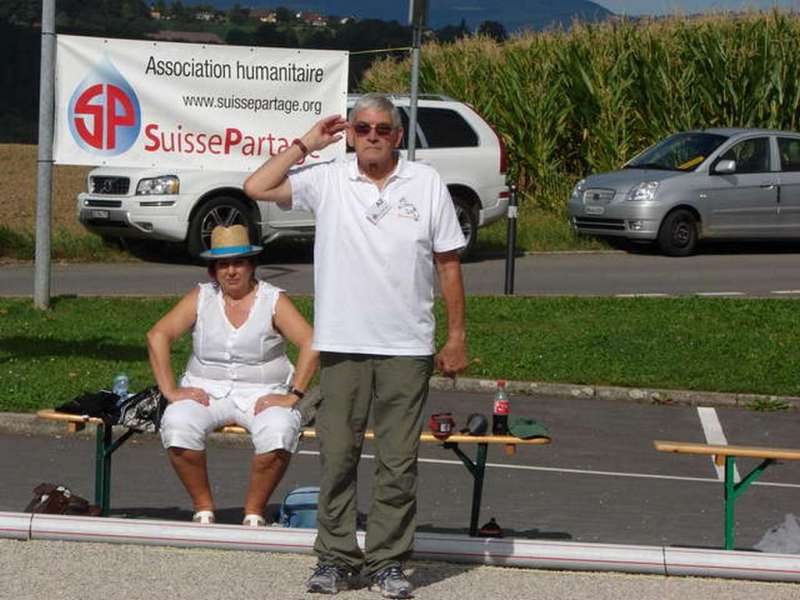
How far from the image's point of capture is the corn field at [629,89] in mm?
27062

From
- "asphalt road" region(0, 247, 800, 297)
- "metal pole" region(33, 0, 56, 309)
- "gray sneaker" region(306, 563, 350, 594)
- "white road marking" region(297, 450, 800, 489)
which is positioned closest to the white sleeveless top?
"gray sneaker" region(306, 563, 350, 594)

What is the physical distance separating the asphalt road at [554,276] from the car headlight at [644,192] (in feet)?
2.49

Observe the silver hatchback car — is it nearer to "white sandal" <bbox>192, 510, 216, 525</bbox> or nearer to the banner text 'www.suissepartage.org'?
the banner text 'www.suissepartage.org'

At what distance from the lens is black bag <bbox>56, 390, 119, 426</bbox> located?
847 cm

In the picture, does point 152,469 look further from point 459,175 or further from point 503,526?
point 459,175

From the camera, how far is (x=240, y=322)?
26.7 feet

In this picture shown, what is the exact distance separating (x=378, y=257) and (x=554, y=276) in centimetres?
1393

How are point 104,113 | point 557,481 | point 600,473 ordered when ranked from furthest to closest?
point 104,113, point 600,473, point 557,481

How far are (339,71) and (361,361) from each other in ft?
37.3

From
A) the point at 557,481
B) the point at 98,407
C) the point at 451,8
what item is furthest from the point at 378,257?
the point at 451,8

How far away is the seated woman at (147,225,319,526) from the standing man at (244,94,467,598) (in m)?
1.10

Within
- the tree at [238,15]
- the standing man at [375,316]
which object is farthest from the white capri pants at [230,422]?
the tree at [238,15]

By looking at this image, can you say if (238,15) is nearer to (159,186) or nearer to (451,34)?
(451,34)

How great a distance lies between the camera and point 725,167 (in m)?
22.8
